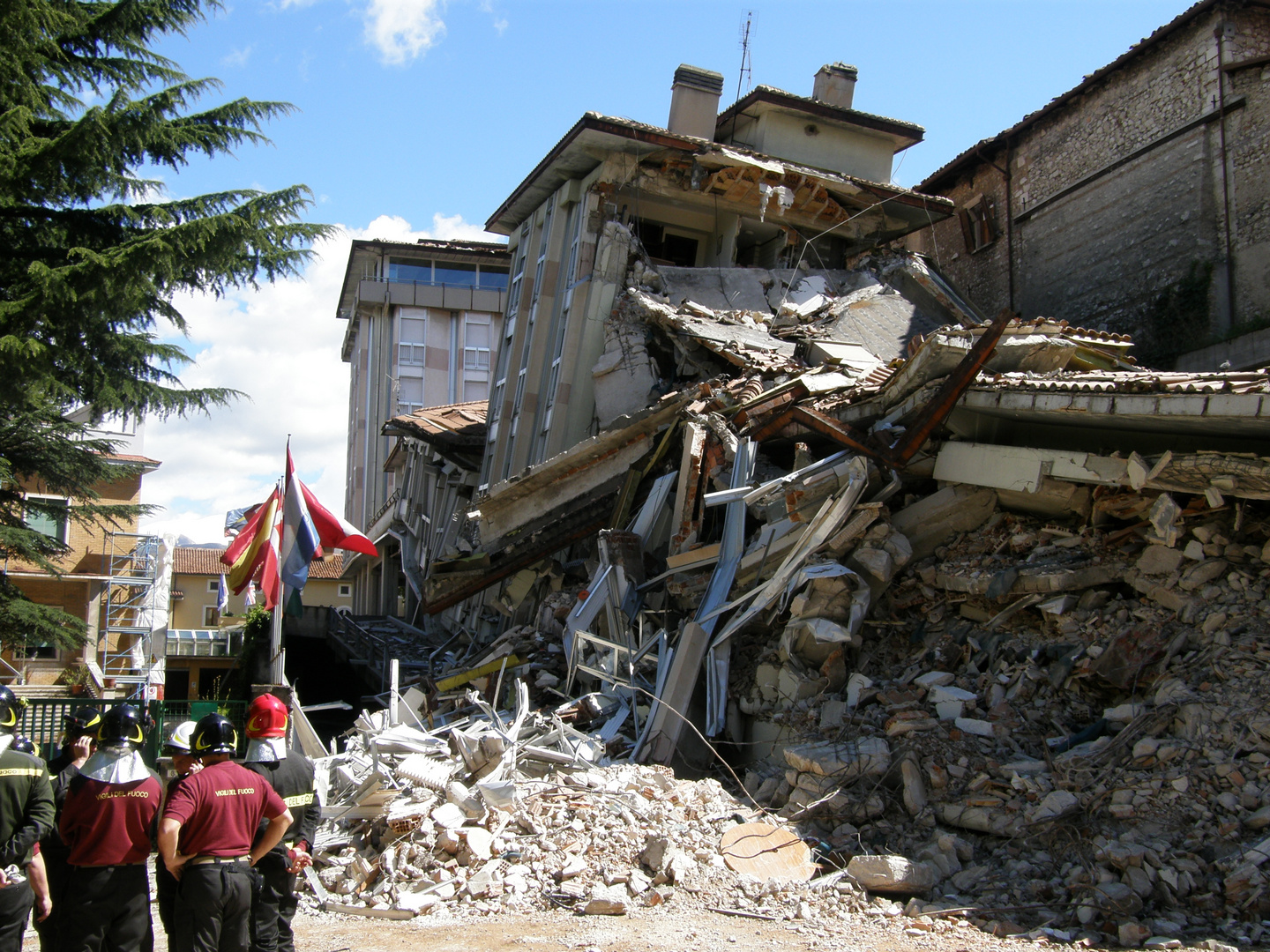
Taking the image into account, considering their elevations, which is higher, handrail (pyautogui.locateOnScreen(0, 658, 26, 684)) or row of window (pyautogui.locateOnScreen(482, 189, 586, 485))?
row of window (pyautogui.locateOnScreen(482, 189, 586, 485))

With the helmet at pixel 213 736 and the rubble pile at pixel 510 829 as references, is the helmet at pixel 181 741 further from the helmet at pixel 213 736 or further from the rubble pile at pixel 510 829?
the rubble pile at pixel 510 829

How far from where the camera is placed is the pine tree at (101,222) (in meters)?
12.1

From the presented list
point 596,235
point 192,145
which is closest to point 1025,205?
point 596,235

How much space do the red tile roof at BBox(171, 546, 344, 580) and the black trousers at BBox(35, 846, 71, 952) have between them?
35.7 metres

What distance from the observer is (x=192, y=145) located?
45.2 ft

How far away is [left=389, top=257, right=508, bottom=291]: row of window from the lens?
34.7m

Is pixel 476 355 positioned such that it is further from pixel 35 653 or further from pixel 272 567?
pixel 272 567

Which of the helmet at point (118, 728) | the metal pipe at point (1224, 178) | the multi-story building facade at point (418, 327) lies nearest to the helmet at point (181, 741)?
the helmet at point (118, 728)

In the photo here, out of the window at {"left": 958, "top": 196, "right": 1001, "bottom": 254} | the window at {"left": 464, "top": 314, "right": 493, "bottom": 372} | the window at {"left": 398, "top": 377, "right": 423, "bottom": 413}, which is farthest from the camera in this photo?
the window at {"left": 464, "top": 314, "right": 493, "bottom": 372}

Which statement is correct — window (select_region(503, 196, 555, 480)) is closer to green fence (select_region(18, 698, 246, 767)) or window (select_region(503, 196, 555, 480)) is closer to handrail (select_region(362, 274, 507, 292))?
green fence (select_region(18, 698, 246, 767))

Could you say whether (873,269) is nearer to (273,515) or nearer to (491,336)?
(273,515)

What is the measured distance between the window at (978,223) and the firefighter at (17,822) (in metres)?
20.0

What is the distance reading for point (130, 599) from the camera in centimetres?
2575

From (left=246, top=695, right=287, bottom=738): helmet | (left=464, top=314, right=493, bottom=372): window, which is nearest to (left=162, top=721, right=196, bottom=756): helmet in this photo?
(left=246, top=695, right=287, bottom=738): helmet
